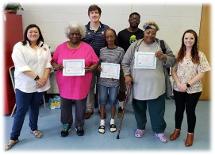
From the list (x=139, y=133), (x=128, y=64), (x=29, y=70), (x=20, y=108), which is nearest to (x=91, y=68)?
(x=128, y=64)

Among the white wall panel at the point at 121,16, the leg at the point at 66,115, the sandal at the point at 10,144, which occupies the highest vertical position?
the white wall panel at the point at 121,16

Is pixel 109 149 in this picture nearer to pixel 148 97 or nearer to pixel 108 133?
pixel 108 133

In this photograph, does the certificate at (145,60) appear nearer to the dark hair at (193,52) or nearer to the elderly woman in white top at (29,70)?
the dark hair at (193,52)

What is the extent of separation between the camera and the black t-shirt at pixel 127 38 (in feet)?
11.4

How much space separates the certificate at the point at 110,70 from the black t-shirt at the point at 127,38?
16.1 inches

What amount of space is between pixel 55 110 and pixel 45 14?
1738 millimetres

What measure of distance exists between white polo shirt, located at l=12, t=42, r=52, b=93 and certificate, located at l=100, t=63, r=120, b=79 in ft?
2.28

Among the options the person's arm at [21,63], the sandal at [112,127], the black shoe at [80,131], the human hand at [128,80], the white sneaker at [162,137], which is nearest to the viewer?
the person's arm at [21,63]

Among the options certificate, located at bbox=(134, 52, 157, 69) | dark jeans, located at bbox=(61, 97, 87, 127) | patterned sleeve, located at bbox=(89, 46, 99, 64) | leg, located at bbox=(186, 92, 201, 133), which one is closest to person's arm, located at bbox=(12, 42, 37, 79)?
dark jeans, located at bbox=(61, 97, 87, 127)

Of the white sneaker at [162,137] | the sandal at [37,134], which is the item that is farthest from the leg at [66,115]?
the white sneaker at [162,137]

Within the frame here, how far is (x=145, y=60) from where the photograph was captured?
290 centimetres

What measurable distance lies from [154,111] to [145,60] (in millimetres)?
625

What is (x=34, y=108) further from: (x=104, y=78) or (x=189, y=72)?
(x=189, y=72)

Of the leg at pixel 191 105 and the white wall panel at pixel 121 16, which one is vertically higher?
the white wall panel at pixel 121 16
